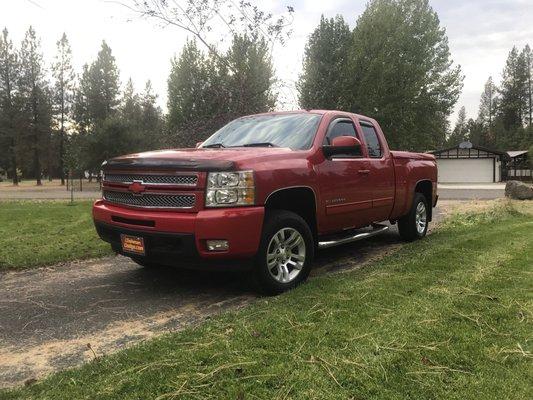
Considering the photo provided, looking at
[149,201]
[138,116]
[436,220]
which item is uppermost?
[138,116]

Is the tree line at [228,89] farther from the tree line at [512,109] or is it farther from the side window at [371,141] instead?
the tree line at [512,109]

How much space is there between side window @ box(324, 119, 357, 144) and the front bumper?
65.9 inches

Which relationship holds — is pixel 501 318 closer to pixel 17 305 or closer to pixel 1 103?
pixel 17 305

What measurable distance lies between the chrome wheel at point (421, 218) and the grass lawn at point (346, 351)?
2987 millimetres

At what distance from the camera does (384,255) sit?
6664 millimetres

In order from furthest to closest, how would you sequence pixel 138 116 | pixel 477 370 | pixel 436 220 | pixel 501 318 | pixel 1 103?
pixel 138 116, pixel 1 103, pixel 436 220, pixel 501 318, pixel 477 370

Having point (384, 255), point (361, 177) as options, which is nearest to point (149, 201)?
point (361, 177)

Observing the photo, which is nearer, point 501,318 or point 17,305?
point 501,318

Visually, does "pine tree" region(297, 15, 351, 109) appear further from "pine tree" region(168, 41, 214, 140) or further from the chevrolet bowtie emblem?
the chevrolet bowtie emblem

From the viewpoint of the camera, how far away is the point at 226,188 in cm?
427

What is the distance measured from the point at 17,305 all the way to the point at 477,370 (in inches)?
156

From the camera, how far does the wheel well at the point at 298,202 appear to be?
15.9 ft

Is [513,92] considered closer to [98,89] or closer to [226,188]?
[98,89]

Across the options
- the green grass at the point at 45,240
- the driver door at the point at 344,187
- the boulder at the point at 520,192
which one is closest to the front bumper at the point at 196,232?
the driver door at the point at 344,187
